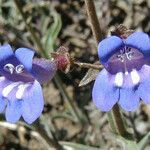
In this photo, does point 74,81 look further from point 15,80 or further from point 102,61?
point 102,61

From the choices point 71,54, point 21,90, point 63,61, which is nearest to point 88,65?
point 63,61

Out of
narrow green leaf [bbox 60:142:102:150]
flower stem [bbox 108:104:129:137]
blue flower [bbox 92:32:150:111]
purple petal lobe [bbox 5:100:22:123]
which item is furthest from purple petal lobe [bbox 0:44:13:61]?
narrow green leaf [bbox 60:142:102:150]

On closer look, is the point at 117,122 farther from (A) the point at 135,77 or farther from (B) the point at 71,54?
(B) the point at 71,54

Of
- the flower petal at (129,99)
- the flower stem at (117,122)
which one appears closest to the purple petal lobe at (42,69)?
the flower petal at (129,99)

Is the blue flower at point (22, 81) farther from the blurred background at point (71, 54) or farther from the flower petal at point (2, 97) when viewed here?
the blurred background at point (71, 54)

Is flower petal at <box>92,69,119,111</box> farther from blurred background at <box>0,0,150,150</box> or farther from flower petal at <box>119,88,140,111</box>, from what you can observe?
blurred background at <box>0,0,150,150</box>
